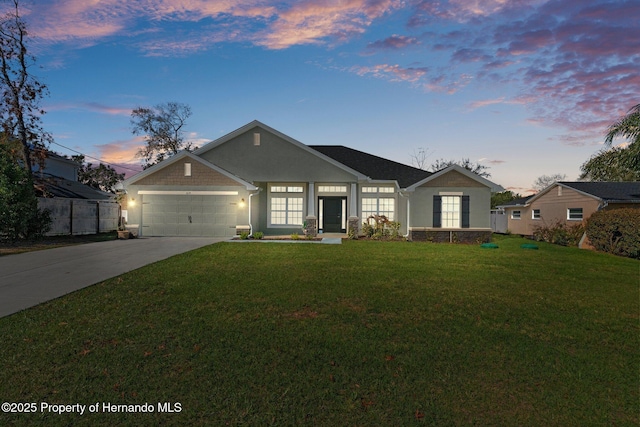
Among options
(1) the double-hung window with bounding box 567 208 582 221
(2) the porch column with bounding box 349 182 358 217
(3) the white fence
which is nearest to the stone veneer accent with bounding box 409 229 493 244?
(2) the porch column with bounding box 349 182 358 217

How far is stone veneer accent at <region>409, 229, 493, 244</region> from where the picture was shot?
20.4 meters

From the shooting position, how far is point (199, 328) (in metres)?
5.66

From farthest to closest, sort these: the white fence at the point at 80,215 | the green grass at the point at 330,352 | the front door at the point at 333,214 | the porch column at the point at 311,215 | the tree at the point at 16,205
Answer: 1. the front door at the point at 333,214
2. the white fence at the point at 80,215
3. the porch column at the point at 311,215
4. the tree at the point at 16,205
5. the green grass at the point at 330,352

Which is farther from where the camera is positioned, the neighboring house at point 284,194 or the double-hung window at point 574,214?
the double-hung window at point 574,214

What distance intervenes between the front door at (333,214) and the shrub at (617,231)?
13533 millimetres

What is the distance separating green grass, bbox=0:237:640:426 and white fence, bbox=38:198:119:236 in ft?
52.1

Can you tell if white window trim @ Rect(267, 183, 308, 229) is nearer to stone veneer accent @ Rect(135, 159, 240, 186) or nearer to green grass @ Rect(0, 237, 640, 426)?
stone veneer accent @ Rect(135, 159, 240, 186)

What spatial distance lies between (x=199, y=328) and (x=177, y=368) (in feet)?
4.07

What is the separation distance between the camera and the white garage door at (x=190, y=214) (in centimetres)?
1958

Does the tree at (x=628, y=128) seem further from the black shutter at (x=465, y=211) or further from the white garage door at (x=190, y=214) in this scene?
the white garage door at (x=190, y=214)

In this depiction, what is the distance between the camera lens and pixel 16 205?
1641 centimetres

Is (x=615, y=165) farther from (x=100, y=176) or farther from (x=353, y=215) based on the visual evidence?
(x=100, y=176)

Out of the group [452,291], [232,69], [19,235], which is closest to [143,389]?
[452,291]

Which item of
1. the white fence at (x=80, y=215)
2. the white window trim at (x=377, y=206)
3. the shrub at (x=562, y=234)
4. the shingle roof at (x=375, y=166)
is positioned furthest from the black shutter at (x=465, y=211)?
the white fence at (x=80, y=215)
